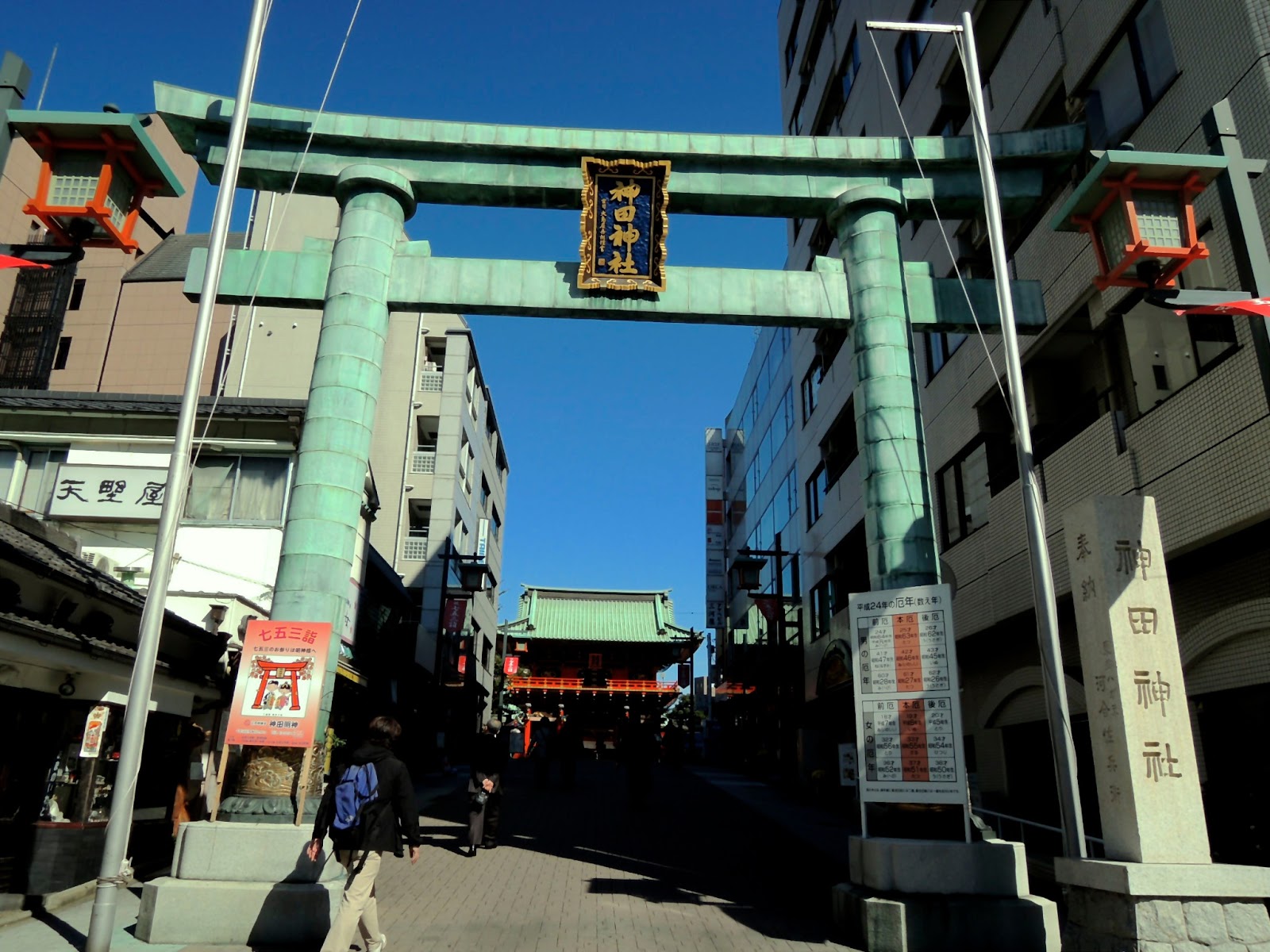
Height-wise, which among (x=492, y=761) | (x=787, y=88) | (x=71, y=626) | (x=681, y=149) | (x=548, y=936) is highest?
(x=787, y=88)

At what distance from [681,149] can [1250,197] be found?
6.77 metres

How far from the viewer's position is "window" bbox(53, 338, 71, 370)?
116ft

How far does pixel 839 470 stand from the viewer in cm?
2677

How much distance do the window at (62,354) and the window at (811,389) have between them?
29464 mm

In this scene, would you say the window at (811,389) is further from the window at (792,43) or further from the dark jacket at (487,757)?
the dark jacket at (487,757)

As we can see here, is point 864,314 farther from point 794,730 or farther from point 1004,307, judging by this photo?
point 794,730

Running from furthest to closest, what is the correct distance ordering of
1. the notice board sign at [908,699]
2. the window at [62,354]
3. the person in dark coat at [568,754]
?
1. the window at [62,354]
2. the person in dark coat at [568,754]
3. the notice board sign at [908,699]

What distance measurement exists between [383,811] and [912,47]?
21.4 metres

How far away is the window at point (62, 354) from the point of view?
35.4m

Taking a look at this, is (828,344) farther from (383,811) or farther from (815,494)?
(383,811)

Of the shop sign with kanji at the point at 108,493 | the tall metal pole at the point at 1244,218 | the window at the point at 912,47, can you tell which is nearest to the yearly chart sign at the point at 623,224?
the tall metal pole at the point at 1244,218

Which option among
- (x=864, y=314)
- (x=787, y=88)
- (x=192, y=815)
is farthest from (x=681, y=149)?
(x=787, y=88)

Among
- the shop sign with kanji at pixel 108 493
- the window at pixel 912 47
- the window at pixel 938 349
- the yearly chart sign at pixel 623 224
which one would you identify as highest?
the window at pixel 912 47

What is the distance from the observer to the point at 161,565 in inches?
307
